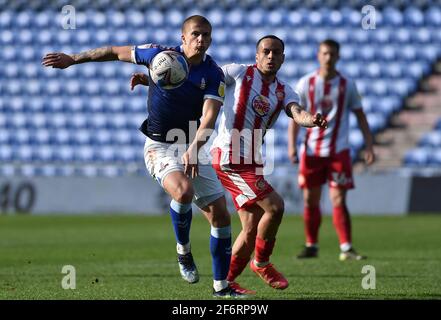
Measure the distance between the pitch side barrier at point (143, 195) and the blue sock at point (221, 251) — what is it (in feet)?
36.1

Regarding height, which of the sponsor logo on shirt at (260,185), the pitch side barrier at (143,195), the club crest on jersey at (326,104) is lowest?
the pitch side barrier at (143,195)

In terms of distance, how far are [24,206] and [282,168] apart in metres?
5.19

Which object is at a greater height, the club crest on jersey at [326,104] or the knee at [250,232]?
the club crest on jersey at [326,104]

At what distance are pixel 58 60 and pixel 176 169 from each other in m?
1.20

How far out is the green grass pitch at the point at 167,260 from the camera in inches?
300

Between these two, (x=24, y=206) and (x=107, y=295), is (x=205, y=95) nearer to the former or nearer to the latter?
(x=107, y=295)

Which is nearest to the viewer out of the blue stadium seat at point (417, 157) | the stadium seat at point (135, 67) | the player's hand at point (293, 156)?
the player's hand at point (293, 156)

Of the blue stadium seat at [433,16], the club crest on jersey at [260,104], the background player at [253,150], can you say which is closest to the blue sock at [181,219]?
the background player at [253,150]

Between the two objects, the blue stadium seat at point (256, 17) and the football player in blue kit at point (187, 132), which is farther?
the blue stadium seat at point (256, 17)

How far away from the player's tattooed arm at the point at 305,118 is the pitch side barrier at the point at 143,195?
35.6ft

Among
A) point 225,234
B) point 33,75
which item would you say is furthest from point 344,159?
point 33,75

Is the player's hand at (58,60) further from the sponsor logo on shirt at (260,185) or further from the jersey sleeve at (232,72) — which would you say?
the sponsor logo on shirt at (260,185)

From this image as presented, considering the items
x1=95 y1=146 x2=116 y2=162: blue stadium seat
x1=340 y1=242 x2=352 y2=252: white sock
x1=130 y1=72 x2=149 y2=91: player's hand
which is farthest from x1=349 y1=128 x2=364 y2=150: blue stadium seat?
x1=130 y1=72 x2=149 y2=91: player's hand

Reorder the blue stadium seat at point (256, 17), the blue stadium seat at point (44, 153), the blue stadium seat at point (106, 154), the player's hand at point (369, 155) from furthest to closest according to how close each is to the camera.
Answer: the blue stadium seat at point (256, 17) → the blue stadium seat at point (44, 153) → the blue stadium seat at point (106, 154) → the player's hand at point (369, 155)
